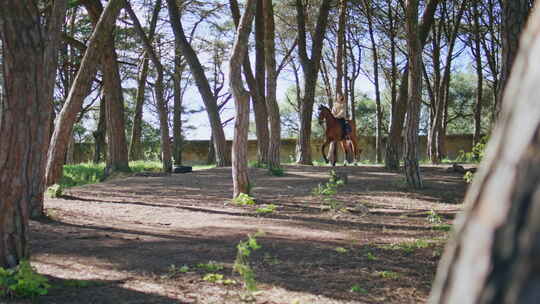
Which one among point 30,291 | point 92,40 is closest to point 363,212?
point 30,291

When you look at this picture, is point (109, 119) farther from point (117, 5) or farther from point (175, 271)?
point (175, 271)

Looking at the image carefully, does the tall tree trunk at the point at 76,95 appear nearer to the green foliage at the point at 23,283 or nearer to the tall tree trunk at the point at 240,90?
the tall tree trunk at the point at 240,90

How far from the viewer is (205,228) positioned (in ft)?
22.5

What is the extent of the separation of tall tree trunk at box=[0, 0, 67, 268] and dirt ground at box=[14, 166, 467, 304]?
0.50 meters

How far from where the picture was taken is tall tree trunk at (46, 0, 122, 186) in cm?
986

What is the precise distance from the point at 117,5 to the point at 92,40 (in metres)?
0.84

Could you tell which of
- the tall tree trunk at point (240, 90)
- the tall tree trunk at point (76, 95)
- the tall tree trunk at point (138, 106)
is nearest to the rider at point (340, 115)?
the tall tree trunk at point (138, 106)

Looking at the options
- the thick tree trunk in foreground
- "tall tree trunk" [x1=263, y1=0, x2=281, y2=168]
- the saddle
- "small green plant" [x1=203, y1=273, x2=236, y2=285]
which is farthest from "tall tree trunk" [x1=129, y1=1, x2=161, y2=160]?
the thick tree trunk in foreground

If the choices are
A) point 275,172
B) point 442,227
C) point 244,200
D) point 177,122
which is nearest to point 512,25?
point 442,227

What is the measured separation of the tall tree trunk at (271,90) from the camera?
14.0 metres

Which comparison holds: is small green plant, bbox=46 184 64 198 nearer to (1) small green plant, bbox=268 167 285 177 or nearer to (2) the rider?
(1) small green plant, bbox=268 167 285 177

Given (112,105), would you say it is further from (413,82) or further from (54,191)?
(413,82)

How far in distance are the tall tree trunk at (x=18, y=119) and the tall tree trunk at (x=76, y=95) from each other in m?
5.51

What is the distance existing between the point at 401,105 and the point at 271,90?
11.3 feet
